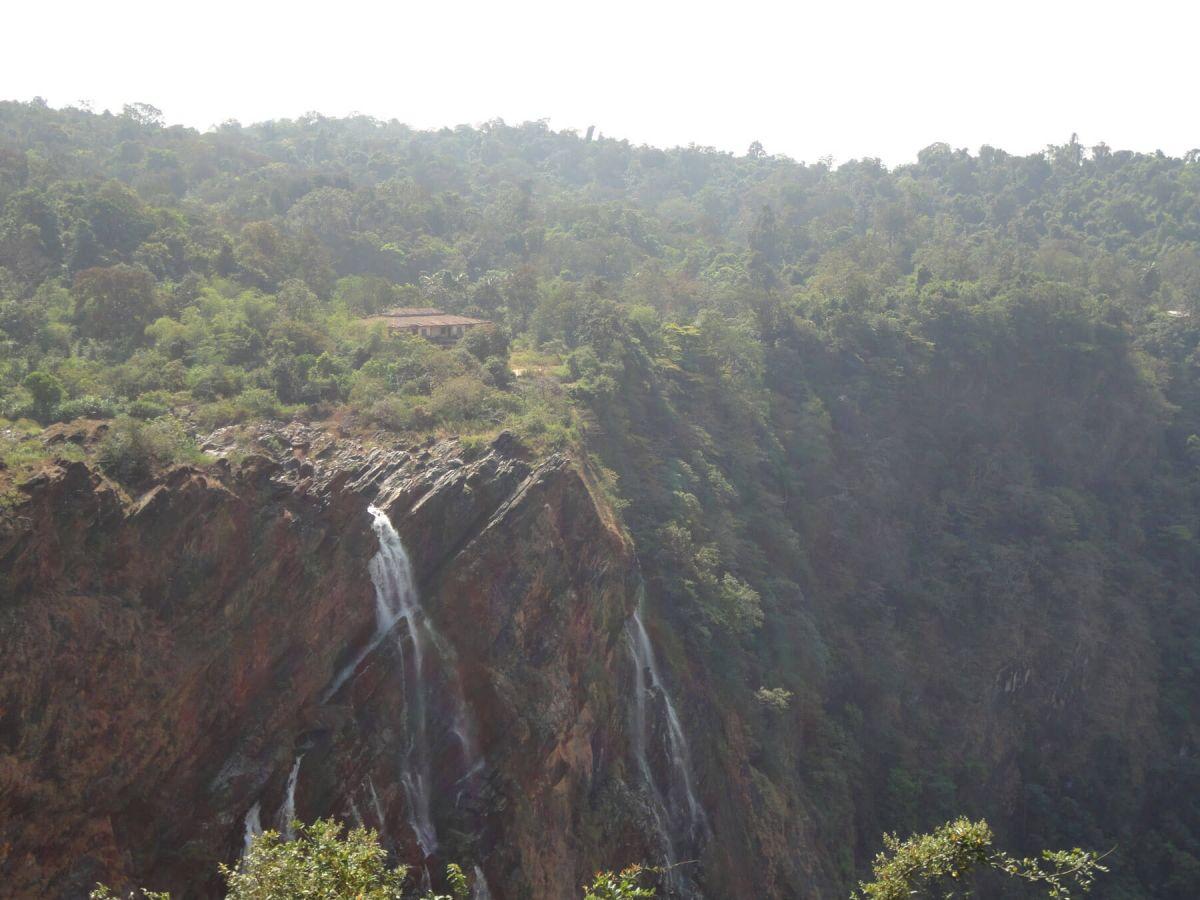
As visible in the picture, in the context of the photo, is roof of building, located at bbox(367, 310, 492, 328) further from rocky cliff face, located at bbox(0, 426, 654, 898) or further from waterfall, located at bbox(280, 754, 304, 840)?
waterfall, located at bbox(280, 754, 304, 840)

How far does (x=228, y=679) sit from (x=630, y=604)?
1186 cm

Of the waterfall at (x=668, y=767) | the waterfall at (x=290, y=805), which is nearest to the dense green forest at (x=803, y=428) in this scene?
the waterfall at (x=668, y=767)

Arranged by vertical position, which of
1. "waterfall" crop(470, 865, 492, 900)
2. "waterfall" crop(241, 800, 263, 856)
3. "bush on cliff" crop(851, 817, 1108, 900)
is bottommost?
"waterfall" crop(470, 865, 492, 900)

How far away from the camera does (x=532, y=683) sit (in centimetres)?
2317

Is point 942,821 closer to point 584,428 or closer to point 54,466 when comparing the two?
point 584,428

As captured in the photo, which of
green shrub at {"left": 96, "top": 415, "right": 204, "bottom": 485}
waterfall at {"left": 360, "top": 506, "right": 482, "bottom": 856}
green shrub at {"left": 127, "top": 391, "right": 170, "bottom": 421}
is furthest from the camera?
green shrub at {"left": 127, "top": 391, "right": 170, "bottom": 421}

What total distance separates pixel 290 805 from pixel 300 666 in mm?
2954

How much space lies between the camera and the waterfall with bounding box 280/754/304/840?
61.1 ft

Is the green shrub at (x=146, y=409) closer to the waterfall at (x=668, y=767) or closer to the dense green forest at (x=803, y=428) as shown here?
the dense green forest at (x=803, y=428)

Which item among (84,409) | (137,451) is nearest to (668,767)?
(137,451)

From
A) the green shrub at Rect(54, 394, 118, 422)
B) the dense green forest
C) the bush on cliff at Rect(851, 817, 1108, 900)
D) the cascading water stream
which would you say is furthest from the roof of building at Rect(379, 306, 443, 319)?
the bush on cliff at Rect(851, 817, 1108, 900)

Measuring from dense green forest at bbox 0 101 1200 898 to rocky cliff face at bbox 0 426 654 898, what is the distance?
2.04 metres

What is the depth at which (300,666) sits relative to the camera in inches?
803

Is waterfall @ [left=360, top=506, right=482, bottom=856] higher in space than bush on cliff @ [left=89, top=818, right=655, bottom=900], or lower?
lower
